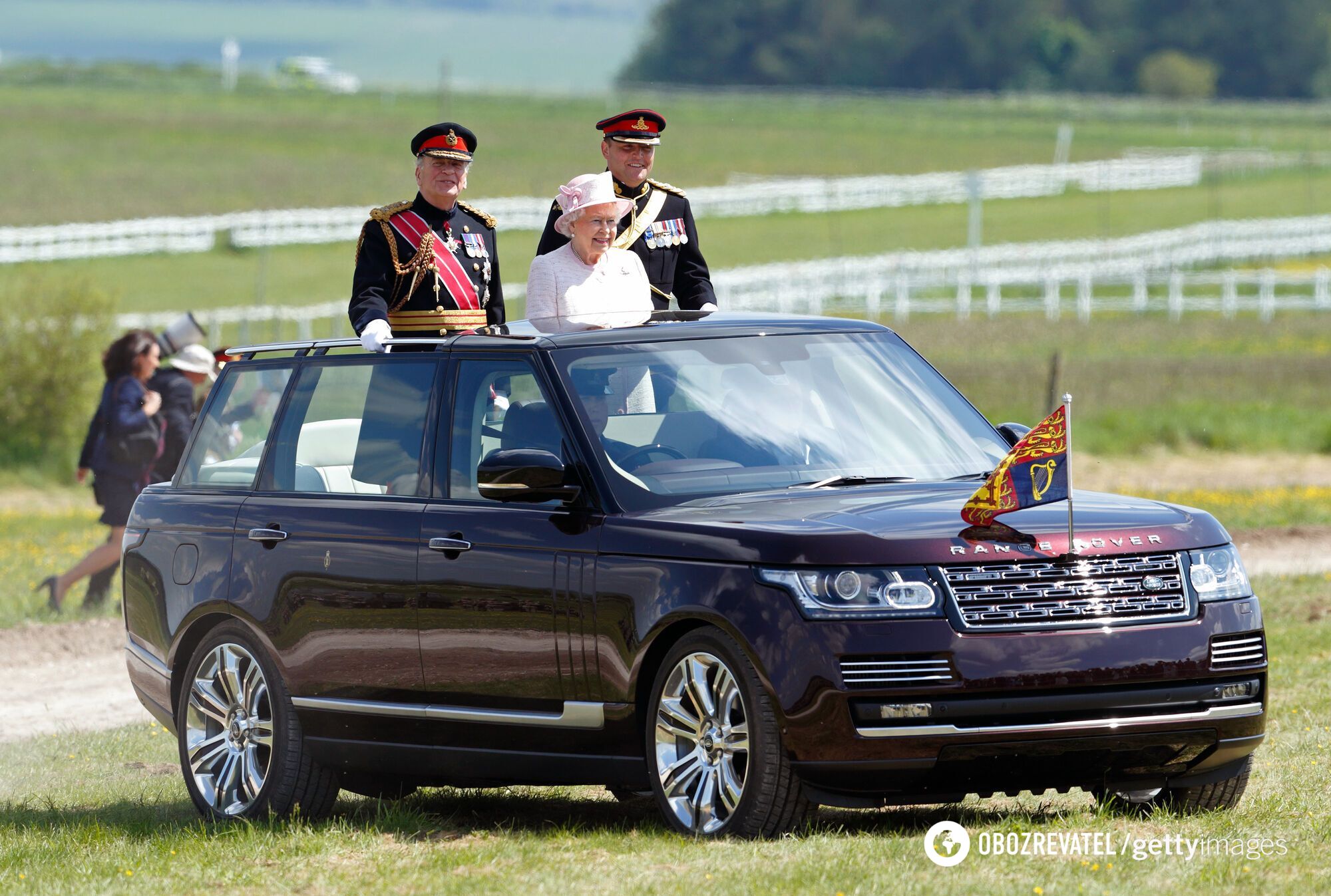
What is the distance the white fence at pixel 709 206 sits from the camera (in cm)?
5131

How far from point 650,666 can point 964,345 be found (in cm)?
3122

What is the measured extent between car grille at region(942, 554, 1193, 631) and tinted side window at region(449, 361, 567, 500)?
1.70m

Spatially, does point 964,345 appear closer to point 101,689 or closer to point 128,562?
point 101,689

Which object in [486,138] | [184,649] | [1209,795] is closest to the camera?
[1209,795]

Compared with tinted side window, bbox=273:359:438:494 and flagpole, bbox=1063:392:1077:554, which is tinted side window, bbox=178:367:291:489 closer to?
tinted side window, bbox=273:359:438:494

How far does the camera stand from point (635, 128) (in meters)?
10.2

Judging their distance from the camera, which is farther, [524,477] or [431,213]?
[431,213]

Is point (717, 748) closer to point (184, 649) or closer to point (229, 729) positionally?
point (229, 729)

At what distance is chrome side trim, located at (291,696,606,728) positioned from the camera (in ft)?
23.9

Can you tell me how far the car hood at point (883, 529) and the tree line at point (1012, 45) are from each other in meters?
135

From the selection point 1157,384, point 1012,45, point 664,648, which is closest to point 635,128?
point 664,648

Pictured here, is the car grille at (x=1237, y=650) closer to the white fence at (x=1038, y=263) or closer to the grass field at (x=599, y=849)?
the grass field at (x=599, y=849)

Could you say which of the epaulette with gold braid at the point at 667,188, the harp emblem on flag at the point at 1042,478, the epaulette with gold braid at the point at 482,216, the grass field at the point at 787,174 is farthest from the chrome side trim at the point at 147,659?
the grass field at the point at 787,174

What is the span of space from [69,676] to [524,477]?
7621mm
